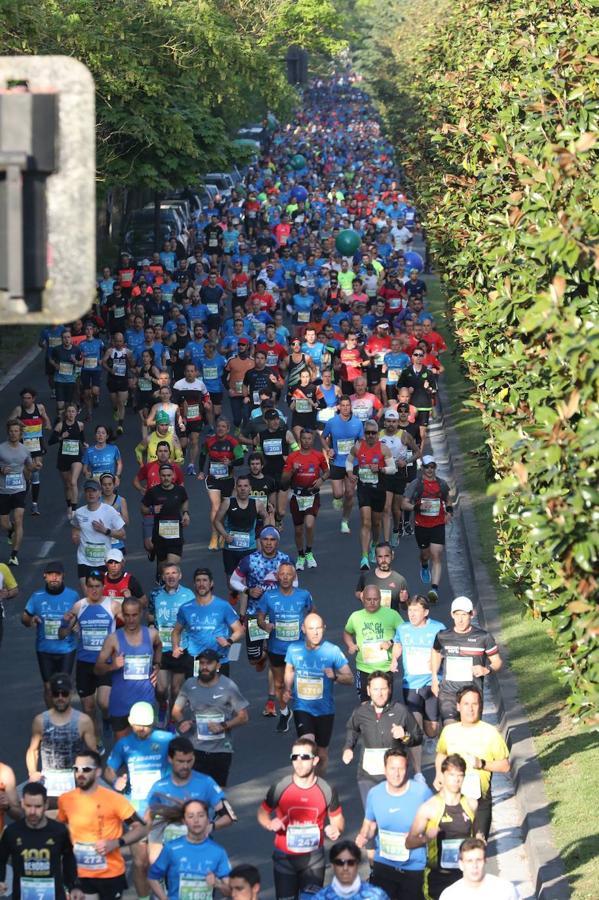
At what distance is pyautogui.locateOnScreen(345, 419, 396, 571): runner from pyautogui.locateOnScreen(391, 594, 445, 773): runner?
5.51m

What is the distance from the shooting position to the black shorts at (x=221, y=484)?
61.7 feet

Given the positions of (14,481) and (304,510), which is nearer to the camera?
(304,510)

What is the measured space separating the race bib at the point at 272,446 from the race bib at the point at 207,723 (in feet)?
27.0

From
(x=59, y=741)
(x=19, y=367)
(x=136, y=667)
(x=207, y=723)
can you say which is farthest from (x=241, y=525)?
(x=19, y=367)

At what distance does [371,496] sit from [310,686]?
Answer: 643cm

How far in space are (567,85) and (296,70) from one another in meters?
32.8

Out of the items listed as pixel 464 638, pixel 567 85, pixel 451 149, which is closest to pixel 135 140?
pixel 451 149

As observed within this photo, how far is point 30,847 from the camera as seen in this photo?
9.75 m

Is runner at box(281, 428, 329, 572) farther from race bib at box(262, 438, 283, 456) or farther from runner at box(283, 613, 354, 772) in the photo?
runner at box(283, 613, 354, 772)

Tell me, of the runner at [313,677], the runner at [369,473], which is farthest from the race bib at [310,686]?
the runner at [369,473]

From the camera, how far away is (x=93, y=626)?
13.4 metres

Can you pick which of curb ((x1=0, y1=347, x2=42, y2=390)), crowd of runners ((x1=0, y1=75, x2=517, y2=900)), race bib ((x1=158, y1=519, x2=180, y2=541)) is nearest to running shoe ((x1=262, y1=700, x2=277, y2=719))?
crowd of runners ((x1=0, y1=75, x2=517, y2=900))

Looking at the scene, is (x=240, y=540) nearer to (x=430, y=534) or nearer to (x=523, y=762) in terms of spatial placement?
(x=430, y=534)

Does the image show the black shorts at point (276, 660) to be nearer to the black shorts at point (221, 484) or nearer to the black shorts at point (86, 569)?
the black shorts at point (86, 569)
